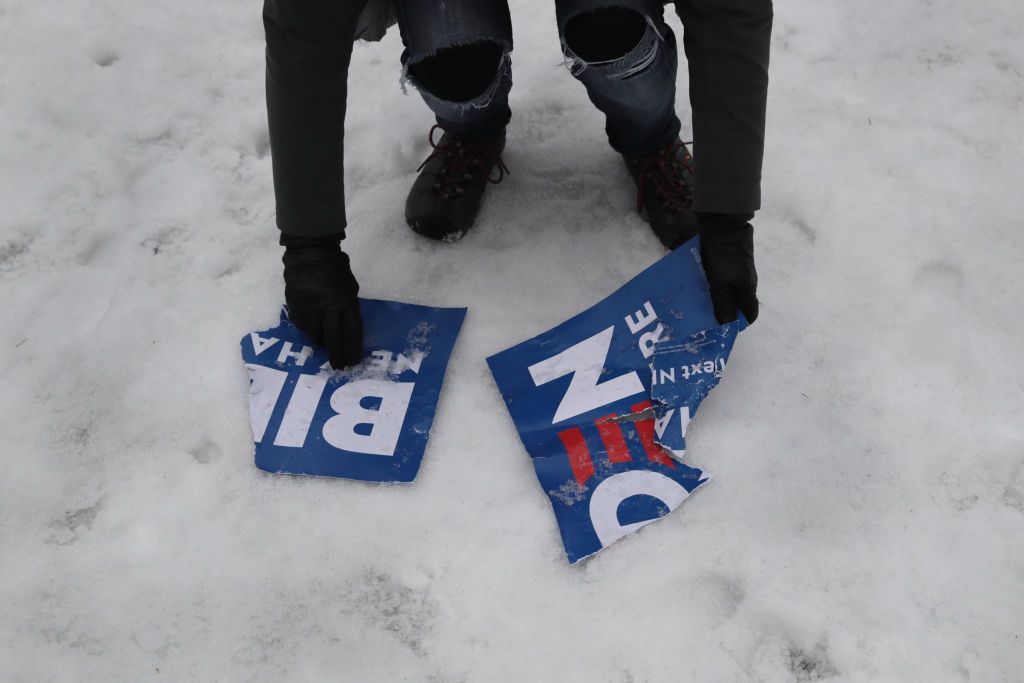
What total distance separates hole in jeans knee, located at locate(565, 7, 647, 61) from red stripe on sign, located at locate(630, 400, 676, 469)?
1.80 ft

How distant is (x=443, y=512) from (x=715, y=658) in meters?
0.44

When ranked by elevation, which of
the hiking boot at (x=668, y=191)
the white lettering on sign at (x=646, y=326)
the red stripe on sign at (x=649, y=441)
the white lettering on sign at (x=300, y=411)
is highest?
the hiking boot at (x=668, y=191)

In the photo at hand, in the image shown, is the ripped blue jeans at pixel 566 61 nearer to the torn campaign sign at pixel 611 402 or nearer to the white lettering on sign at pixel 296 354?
the torn campaign sign at pixel 611 402

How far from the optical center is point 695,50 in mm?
1224

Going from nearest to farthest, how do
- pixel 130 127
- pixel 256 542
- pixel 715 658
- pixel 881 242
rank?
pixel 715 658, pixel 256 542, pixel 881 242, pixel 130 127

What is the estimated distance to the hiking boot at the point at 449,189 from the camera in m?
1.62

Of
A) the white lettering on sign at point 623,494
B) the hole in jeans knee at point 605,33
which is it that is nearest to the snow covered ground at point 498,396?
the white lettering on sign at point 623,494

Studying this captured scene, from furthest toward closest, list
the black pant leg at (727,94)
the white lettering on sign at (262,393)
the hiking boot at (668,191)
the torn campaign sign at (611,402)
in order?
the hiking boot at (668,191) → the white lettering on sign at (262,393) → the torn campaign sign at (611,402) → the black pant leg at (727,94)

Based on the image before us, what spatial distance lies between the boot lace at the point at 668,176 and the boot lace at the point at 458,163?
29 cm

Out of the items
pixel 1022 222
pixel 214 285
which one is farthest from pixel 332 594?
pixel 1022 222

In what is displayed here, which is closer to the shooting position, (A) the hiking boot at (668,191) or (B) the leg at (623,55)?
(B) the leg at (623,55)

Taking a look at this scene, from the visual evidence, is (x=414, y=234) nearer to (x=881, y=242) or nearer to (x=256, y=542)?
(x=256, y=542)

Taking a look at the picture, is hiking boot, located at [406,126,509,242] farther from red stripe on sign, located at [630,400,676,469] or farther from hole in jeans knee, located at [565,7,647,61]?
red stripe on sign, located at [630,400,676,469]

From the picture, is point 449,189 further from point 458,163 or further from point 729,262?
point 729,262
